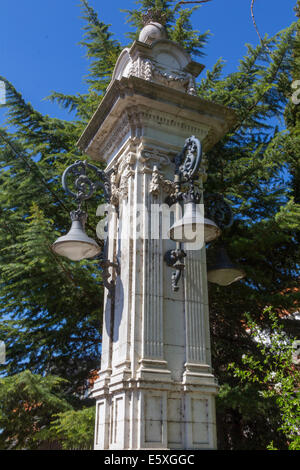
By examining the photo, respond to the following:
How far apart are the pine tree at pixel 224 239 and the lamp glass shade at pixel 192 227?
394 cm

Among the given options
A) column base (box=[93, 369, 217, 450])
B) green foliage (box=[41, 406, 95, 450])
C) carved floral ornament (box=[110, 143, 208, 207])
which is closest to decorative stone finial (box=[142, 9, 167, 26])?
carved floral ornament (box=[110, 143, 208, 207])

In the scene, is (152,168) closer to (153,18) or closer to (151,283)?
(151,283)

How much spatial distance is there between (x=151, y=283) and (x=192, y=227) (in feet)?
2.92

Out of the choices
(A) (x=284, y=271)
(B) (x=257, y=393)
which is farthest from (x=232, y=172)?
(B) (x=257, y=393)

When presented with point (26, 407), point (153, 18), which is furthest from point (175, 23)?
point (26, 407)

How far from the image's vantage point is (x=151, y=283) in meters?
5.02

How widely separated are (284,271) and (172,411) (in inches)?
249

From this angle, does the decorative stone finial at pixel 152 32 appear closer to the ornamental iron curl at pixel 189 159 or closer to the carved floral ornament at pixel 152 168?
the carved floral ornament at pixel 152 168

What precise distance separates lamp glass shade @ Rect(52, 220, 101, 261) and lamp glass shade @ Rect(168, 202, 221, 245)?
3.29 feet

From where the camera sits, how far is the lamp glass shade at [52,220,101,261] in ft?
16.4

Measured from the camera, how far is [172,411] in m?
4.58

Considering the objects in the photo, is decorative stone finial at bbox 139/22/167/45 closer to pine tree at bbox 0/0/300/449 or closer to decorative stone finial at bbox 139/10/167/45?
decorative stone finial at bbox 139/10/167/45
